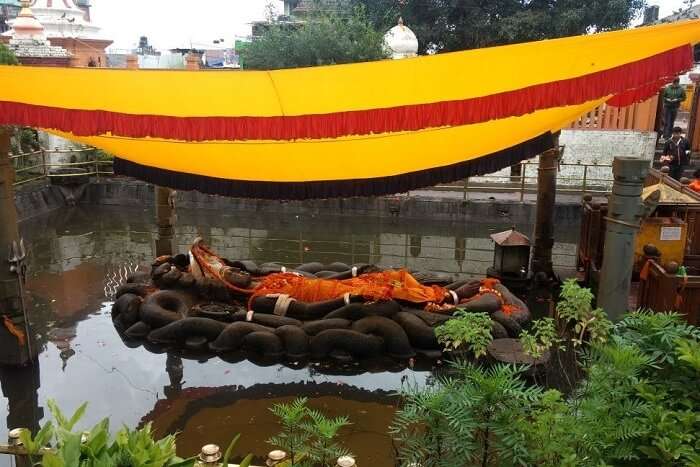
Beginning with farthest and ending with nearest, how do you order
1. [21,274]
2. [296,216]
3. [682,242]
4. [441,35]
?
1. [441,35]
2. [296,216]
3. [682,242]
4. [21,274]

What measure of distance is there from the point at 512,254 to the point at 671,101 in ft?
30.9

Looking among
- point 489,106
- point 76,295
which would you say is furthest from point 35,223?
point 489,106

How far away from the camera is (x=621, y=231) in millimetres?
3076

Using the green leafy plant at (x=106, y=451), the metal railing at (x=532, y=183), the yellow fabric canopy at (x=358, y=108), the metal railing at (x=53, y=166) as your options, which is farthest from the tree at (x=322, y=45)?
the green leafy plant at (x=106, y=451)

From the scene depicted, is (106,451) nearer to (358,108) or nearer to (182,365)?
(358,108)

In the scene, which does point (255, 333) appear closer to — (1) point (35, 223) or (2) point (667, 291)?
(2) point (667, 291)

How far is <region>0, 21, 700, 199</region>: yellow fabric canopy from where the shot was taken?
11.0 feet

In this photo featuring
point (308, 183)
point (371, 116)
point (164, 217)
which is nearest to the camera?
point (371, 116)

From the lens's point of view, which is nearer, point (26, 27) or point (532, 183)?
point (532, 183)

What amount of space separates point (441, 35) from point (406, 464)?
57.0 feet

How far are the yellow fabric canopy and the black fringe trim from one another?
0.01 m

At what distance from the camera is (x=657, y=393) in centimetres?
192

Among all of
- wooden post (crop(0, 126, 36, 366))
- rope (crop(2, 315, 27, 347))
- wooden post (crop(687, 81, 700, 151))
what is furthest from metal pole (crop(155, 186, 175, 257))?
wooden post (crop(687, 81, 700, 151))

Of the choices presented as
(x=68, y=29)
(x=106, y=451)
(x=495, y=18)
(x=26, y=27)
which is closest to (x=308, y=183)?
(x=106, y=451)
